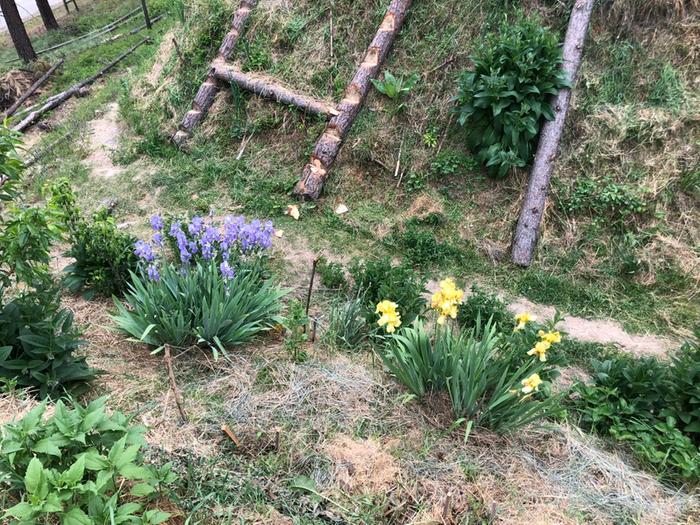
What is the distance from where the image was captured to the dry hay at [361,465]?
2.68m

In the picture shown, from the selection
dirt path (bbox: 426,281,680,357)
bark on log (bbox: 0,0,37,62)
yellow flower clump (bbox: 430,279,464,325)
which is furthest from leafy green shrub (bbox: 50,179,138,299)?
bark on log (bbox: 0,0,37,62)

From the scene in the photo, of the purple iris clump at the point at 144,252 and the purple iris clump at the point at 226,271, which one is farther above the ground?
the purple iris clump at the point at 144,252

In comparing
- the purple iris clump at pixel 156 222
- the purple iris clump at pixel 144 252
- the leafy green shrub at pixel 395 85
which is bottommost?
the purple iris clump at pixel 144 252

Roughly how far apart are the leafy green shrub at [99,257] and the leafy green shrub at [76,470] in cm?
215

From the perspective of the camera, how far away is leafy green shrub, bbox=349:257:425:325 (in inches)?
160

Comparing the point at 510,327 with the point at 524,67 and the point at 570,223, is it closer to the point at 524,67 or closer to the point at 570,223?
the point at 570,223

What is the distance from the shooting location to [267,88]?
22.6ft

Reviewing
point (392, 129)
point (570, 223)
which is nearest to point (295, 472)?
point (570, 223)

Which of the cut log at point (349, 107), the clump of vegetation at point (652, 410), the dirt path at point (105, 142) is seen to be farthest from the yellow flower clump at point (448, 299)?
the dirt path at point (105, 142)

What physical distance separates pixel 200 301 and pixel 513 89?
4.19m

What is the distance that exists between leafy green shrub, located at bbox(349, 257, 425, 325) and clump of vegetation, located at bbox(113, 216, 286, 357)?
87 centimetres

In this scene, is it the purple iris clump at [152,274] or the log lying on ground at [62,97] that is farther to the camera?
the log lying on ground at [62,97]

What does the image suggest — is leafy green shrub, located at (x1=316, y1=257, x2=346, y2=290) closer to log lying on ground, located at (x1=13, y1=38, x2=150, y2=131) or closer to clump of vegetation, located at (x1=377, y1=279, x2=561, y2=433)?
clump of vegetation, located at (x1=377, y1=279, x2=561, y2=433)

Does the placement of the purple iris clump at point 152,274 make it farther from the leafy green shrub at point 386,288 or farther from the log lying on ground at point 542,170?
the log lying on ground at point 542,170
